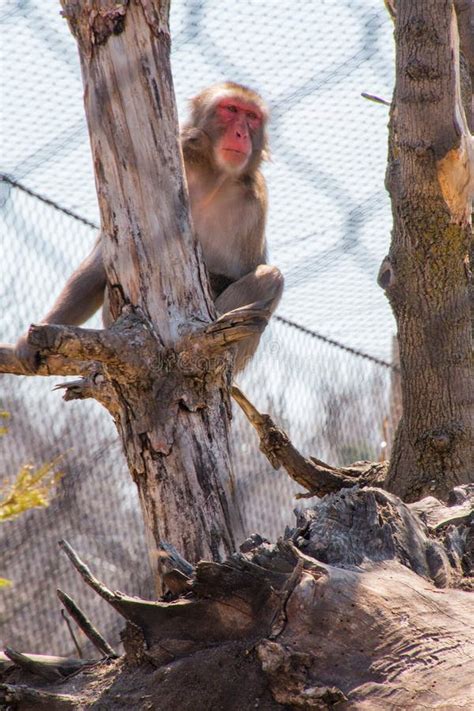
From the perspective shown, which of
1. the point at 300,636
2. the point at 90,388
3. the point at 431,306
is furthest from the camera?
the point at 431,306

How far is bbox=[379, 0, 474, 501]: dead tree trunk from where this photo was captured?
329 cm

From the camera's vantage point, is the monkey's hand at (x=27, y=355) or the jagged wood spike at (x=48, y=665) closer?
the jagged wood spike at (x=48, y=665)

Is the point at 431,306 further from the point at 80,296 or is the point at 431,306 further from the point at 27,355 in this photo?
the point at 27,355

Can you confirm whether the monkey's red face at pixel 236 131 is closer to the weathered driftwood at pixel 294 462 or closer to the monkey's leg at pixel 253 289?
the monkey's leg at pixel 253 289

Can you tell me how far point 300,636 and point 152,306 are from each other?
1234 millimetres

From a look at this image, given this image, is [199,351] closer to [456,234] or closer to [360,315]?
[456,234]

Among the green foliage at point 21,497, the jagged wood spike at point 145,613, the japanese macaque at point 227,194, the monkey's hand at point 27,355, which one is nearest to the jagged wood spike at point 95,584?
the jagged wood spike at point 145,613

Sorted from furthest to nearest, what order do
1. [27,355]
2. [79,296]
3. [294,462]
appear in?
[79,296]
[294,462]
[27,355]

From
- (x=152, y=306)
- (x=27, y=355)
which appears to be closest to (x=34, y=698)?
(x=27, y=355)

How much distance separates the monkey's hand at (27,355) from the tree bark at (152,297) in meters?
0.15

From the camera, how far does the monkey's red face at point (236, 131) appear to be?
4195 mm

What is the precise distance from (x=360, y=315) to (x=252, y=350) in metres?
2.48

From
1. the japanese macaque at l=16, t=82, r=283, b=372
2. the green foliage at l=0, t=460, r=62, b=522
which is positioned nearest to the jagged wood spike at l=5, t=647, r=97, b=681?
the green foliage at l=0, t=460, r=62, b=522

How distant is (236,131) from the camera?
4266 mm
